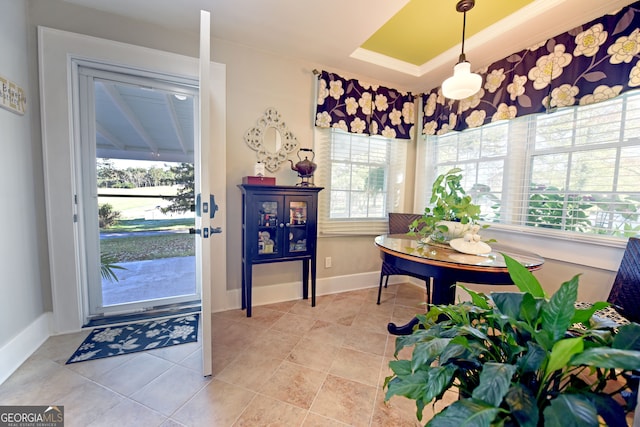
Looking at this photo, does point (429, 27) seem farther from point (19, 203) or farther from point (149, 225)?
point (19, 203)

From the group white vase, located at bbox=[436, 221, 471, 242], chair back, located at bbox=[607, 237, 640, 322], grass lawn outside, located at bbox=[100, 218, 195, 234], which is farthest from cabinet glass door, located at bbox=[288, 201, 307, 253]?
chair back, located at bbox=[607, 237, 640, 322]

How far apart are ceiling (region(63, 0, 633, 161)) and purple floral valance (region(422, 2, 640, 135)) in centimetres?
14

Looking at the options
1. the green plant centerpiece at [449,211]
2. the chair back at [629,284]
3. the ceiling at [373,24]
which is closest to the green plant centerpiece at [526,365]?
the green plant centerpiece at [449,211]

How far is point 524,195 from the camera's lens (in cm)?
221

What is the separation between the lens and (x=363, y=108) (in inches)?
110

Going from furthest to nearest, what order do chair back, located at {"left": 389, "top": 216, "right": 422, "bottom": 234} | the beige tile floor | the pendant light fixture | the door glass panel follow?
1. chair back, located at {"left": 389, "top": 216, "right": 422, "bottom": 234}
2. the door glass panel
3. the pendant light fixture
4. the beige tile floor

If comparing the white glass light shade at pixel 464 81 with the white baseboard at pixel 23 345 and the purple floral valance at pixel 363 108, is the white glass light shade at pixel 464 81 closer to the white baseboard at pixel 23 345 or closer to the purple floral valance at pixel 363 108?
the purple floral valance at pixel 363 108

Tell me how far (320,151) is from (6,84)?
7.33 ft

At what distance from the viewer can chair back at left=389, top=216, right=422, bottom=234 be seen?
2.88 meters

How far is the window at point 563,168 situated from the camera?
5.48 ft

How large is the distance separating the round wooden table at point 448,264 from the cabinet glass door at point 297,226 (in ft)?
2.73

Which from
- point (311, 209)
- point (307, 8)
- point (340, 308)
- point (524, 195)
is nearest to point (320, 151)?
point (311, 209)

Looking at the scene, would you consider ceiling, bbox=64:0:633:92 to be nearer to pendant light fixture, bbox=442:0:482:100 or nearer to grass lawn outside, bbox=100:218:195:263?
pendant light fixture, bbox=442:0:482:100

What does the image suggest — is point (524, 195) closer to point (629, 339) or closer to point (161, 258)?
point (629, 339)
